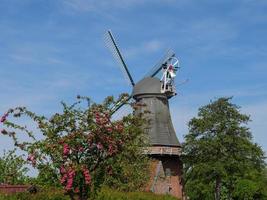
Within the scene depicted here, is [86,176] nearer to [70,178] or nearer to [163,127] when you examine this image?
[70,178]

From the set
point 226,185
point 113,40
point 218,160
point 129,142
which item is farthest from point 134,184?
point 113,40

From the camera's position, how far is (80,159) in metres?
17.5

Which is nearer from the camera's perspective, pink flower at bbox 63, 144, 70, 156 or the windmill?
pink flower at bbox 63, 144, 70, 156

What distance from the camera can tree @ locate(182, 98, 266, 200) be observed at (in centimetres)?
5106

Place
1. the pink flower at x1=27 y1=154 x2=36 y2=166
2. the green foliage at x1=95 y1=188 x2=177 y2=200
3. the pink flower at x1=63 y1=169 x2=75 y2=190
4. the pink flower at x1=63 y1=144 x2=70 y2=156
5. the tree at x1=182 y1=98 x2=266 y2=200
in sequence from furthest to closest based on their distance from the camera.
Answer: the tree at x1=182 y1=98 x2=266 y2=200, the green foliage at x1=95 y1=188 x2=177 y2=200, the pink flower at x1=27 y1=154 x2=36 y2=166, the pink flower at x1=63 y1=144 x2=70 y2=156, the pink flower at x1=63 y1=169 x2=75 y2=190

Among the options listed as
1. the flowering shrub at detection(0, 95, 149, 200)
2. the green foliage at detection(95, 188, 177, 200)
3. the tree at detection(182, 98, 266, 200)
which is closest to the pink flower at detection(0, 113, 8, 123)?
the flowering shrub at detection(0, 95, 149, 200)

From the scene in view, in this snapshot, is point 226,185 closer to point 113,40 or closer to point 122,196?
point 113,40

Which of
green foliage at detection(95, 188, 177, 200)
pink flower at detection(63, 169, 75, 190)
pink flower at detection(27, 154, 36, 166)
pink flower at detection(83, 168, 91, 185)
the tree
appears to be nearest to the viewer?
pink flower at detection(63, 169, 75, 190)

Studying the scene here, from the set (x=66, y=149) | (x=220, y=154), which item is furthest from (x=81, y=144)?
(x=220, y=154)

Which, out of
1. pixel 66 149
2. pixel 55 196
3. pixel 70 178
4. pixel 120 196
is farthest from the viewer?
pixel 120 196

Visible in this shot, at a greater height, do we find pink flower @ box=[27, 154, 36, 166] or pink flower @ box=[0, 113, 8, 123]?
pink flower @ box=[0, 113, 8, 123]

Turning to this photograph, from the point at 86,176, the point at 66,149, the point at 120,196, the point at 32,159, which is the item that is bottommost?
the point at 86,176

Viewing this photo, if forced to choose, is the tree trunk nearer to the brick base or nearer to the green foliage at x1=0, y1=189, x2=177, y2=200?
the brick base

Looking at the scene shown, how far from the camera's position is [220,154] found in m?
51.7
